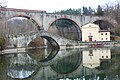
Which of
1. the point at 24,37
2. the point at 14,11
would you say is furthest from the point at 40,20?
the point at 24,37

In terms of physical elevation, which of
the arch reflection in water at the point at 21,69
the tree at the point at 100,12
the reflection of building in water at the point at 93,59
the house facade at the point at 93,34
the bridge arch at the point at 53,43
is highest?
the tree at the point at 100,12

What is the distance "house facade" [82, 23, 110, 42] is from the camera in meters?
62.8

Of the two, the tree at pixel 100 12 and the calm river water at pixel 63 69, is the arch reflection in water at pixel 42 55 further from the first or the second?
the tree at pixel 100 12

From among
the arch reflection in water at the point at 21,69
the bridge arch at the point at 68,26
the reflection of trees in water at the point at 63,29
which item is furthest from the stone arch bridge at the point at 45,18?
the arch reflection in water at the point at 21,69

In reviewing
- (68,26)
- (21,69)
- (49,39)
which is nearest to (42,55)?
(49,39)

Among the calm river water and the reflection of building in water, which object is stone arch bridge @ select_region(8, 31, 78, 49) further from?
the calm river water

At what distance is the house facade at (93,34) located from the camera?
62750 mm

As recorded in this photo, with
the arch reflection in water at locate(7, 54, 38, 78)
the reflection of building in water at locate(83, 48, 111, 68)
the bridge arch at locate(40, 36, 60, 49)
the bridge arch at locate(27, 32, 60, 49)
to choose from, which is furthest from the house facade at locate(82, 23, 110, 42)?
the arch reflection in water at locate(7, 54, 38, 78)

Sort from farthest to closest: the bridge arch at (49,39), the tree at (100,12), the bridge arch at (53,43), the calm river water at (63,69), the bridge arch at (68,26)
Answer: the tree at (100,12), the bridge arch at (68,26), the bridge arch at (53,43), the bridge arch at (49,39), the calm river water at (63,69)

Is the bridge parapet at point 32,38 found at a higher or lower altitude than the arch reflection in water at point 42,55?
higher

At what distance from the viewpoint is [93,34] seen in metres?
63.4

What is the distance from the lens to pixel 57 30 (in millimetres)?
81375

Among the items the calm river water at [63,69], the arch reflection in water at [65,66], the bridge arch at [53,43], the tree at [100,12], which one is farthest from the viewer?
the tree at [100,12]

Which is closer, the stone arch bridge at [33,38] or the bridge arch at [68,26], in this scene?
the stone arch bridge at [33,38]
